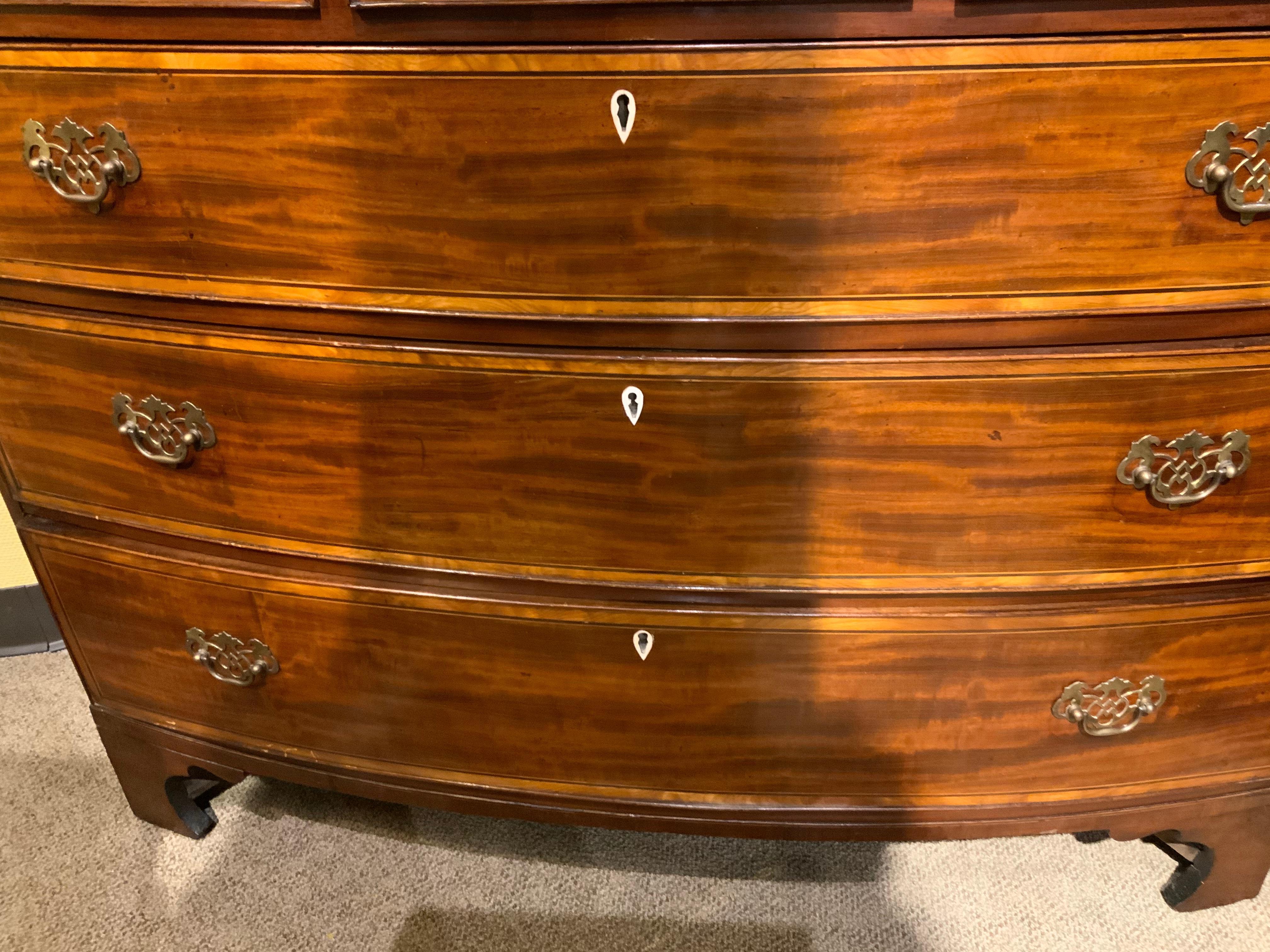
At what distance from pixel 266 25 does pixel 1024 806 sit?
3.43ft

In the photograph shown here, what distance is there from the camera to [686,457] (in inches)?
29.6

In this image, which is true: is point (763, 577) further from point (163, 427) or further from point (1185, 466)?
point (163, 427)

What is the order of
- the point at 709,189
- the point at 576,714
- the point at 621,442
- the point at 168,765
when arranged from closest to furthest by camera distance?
the point at 709,189 < the point at 621,442 < the point at 576,714 < the point at 168,765

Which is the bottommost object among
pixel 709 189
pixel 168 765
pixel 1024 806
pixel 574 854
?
pixel 574 854

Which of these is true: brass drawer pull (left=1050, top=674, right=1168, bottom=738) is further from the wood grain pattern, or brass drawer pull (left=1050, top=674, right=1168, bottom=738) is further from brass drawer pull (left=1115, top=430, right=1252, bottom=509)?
the wood grain pattern

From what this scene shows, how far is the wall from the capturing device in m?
1.47

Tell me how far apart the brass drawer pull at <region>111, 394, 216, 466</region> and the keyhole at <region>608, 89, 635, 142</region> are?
0.50m

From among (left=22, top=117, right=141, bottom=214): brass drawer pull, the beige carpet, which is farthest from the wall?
(left=22, top=117, right=141, bottom=214): brass drawer pull

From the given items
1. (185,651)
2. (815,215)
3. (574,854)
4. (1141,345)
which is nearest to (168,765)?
(185,651)

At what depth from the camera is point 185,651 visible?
0.96 meters

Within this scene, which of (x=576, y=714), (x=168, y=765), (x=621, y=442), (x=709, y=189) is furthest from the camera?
(x=168, y=765)

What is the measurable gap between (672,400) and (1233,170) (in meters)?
0.47

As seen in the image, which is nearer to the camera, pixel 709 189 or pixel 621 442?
pixel 709 189

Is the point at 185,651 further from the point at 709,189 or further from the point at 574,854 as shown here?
the point at 709,189
